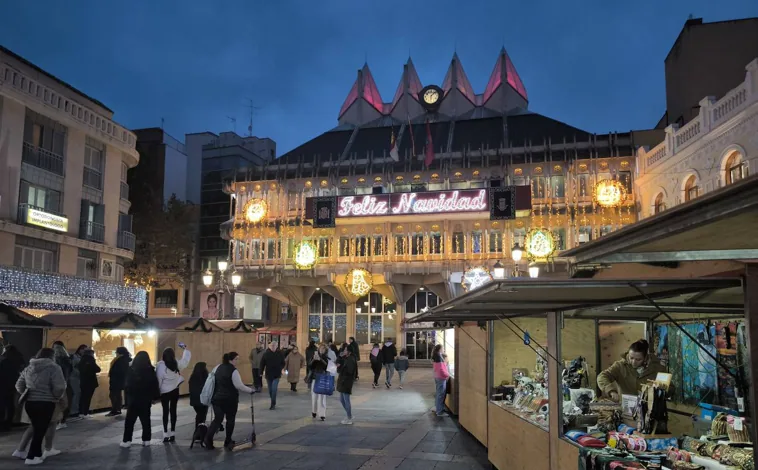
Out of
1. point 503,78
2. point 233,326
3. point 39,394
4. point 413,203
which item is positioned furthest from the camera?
point 503,78

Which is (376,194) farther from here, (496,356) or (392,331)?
(496,356)

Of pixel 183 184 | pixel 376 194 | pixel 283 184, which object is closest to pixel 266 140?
pixel 183 184

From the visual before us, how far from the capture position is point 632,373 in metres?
8.46

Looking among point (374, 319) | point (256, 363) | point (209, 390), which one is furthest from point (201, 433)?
point (374, 319)

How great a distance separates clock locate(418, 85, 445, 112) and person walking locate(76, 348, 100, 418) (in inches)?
1653

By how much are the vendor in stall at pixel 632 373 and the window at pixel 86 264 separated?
2737 cm

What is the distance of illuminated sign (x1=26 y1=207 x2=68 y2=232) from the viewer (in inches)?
1057

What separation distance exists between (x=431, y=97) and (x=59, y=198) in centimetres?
3299

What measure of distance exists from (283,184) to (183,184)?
17.2m

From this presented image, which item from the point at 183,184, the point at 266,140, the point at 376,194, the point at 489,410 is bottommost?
the point at 489,410

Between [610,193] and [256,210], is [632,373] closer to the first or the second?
[610,193]

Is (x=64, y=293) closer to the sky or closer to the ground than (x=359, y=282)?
closer to the ground

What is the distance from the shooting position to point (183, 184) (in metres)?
56.9

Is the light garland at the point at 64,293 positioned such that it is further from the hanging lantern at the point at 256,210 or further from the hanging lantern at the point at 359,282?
the hanging lantern at the point at 359,282
